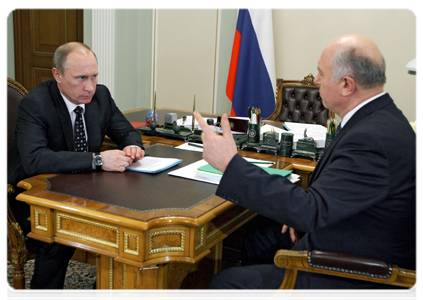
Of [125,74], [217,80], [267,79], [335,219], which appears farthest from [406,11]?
[335,219]

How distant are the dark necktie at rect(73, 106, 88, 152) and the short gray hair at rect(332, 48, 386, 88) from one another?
4.46ft

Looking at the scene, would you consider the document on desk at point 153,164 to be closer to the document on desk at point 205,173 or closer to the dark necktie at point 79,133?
the document on desk at point 205,173

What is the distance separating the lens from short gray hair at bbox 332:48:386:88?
1.35m

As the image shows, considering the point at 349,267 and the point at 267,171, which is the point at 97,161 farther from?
the point at 349,267

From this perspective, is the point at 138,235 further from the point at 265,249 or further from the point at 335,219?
the point at 265,249

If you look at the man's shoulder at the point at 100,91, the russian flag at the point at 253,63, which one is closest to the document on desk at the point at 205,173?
the man's shoulder at the point at 100,91

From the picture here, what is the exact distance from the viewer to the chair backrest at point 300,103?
3740 millimetres

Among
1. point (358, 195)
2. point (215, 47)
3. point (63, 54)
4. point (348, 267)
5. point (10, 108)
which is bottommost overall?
point (348, 267)

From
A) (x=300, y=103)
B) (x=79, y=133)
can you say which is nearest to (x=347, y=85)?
(x=79, y=133)

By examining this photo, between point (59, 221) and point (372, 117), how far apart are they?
1.12 meters

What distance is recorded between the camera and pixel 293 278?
4.41 ft

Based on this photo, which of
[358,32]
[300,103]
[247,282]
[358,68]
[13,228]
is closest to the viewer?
[358,68]

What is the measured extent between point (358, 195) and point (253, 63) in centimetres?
350

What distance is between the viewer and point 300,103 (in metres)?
3.80
